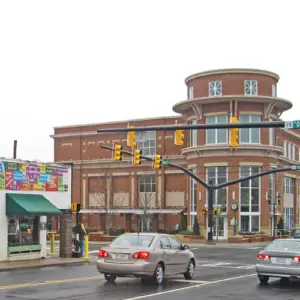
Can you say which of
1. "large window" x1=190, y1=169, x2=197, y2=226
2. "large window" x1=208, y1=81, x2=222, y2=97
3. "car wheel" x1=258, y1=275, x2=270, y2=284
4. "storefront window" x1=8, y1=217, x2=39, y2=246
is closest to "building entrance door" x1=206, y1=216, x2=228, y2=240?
"large window" x1=190, y1=169, x2=197, y2=226

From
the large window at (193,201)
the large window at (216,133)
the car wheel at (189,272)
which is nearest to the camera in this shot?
the car wheel at (189,272)

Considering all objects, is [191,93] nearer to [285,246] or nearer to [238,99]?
[238,99]

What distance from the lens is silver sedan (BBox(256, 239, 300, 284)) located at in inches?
675

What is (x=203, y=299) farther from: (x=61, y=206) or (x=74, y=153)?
(x=74, y=153)

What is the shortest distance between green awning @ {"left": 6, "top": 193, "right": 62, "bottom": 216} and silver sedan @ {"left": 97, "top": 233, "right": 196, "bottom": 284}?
7.90m

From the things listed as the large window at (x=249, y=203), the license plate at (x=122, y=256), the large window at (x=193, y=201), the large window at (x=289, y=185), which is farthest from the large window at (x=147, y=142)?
the license plate at (x=122, y=256)

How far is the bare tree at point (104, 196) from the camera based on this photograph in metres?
68.6

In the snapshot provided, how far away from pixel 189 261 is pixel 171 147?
4751cm

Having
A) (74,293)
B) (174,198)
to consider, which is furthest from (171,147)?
(74,293)

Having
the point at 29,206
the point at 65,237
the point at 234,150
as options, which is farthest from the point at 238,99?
the point at 29,206

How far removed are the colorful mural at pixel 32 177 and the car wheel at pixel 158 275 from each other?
9747 mm

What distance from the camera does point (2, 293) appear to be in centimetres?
1486

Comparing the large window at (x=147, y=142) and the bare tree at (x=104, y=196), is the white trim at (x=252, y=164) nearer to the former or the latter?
the large window at (x=147, y=142)

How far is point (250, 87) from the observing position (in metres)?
57.5
